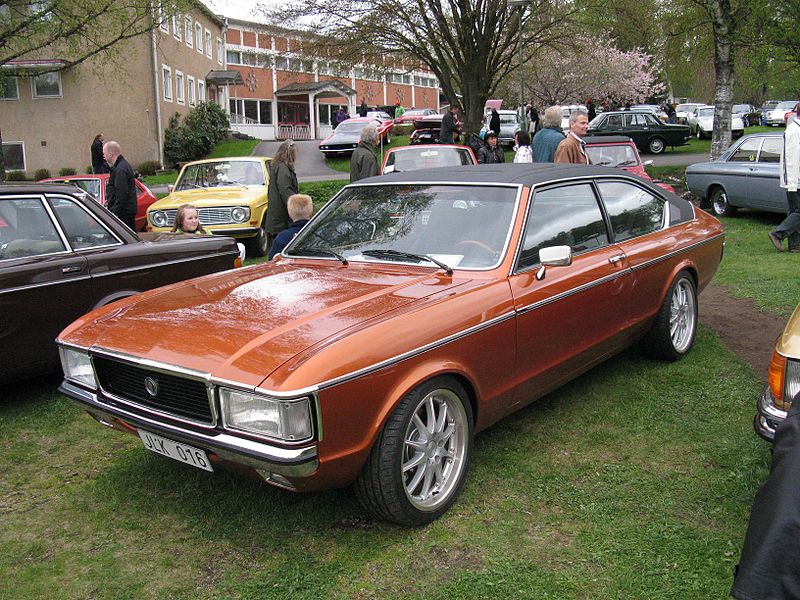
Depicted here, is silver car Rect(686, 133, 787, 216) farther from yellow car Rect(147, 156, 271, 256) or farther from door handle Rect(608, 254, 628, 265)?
door handle Rect(608, 254, 628, 265)

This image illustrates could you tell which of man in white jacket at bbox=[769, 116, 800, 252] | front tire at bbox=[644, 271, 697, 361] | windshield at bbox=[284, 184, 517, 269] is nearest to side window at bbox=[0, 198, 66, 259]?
windshield at bbox=[284, 184, 517, 269]

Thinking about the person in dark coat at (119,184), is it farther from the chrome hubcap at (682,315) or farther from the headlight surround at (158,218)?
the chrome hubcap at (682,315)

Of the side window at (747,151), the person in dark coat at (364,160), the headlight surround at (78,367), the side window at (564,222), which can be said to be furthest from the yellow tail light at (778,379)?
the side window at (747,151)

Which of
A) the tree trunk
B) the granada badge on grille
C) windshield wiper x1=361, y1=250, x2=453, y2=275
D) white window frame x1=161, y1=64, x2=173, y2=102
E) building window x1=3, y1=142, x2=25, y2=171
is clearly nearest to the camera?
the granada badge on grille

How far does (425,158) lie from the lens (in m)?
11.8

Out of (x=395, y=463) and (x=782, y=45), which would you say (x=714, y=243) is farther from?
(x=782, y=45)

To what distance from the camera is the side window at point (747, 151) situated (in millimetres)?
12273

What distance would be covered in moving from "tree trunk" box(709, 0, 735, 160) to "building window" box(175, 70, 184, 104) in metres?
25.2

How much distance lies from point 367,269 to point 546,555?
1.82 meters

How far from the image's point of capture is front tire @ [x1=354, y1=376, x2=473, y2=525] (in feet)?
10.4

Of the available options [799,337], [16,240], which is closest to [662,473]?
[799,337]

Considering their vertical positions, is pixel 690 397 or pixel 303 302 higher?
pixel 303 302

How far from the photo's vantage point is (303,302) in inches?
143

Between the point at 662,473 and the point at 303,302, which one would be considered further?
the point at 662,473
